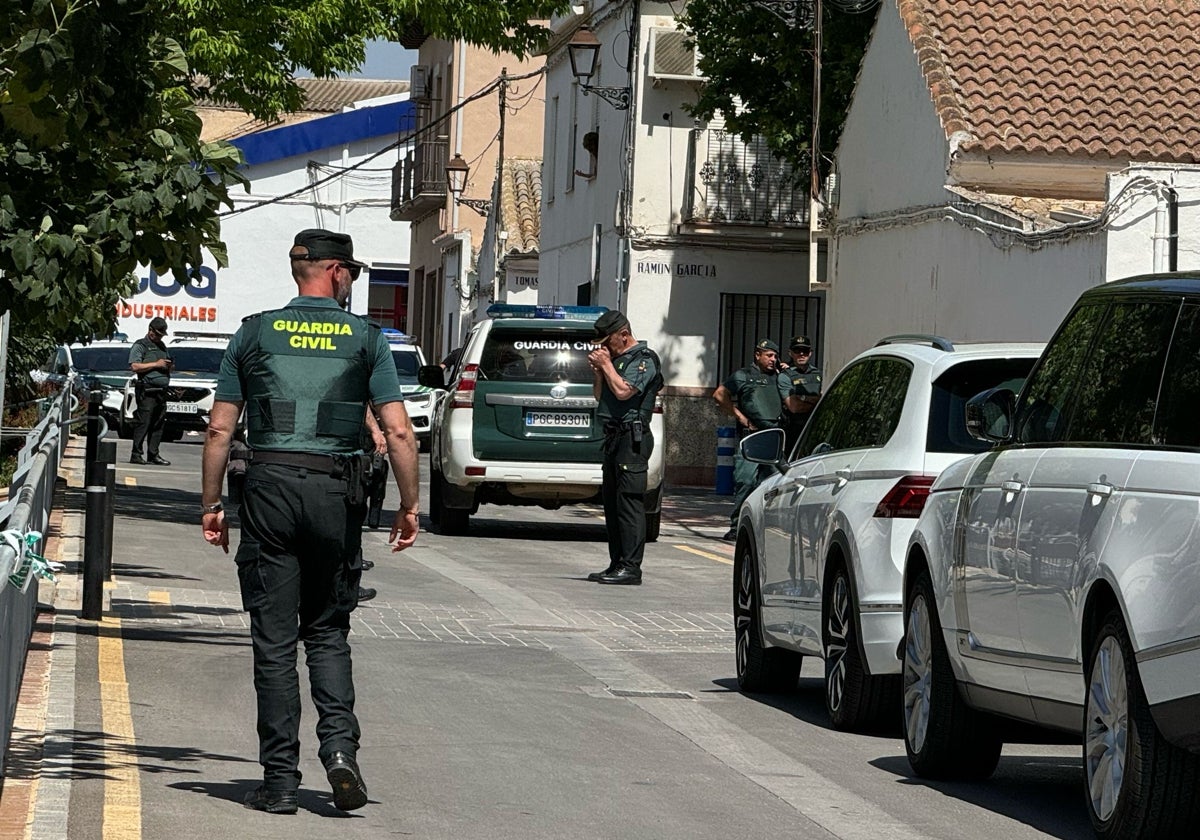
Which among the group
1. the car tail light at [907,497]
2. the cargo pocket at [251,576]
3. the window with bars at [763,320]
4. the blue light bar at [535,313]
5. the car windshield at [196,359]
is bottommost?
the cargo pocket at [251,576]

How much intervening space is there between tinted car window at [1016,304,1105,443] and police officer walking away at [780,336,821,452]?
39.0 ft

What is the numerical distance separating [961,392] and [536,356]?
1146 cm

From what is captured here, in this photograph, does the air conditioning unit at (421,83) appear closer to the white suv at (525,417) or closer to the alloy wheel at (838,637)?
the white suv at (525,417)

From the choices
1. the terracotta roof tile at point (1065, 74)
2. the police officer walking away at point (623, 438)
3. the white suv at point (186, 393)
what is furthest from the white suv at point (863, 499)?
the white suv at point (186, 393)

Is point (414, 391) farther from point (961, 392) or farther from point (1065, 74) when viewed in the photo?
point (961, 392)

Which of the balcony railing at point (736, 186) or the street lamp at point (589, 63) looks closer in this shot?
the street lamp at point (589, 63)

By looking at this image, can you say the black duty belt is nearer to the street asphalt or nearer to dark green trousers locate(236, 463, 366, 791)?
dark green trousers locate(236, 463, 366, 791)

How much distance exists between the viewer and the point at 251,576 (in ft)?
25.3

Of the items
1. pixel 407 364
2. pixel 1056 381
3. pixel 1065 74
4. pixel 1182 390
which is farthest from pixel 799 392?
pixel 407 364

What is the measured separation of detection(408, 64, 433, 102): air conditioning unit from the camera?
57.4m

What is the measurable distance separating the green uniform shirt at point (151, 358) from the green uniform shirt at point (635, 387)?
44.8 ft

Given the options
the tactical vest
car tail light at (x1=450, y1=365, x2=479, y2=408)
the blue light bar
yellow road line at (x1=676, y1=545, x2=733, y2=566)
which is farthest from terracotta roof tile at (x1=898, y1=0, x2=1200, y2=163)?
the tactical vest

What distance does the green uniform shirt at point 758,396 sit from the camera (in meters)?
20.9

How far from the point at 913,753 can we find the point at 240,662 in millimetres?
4091
